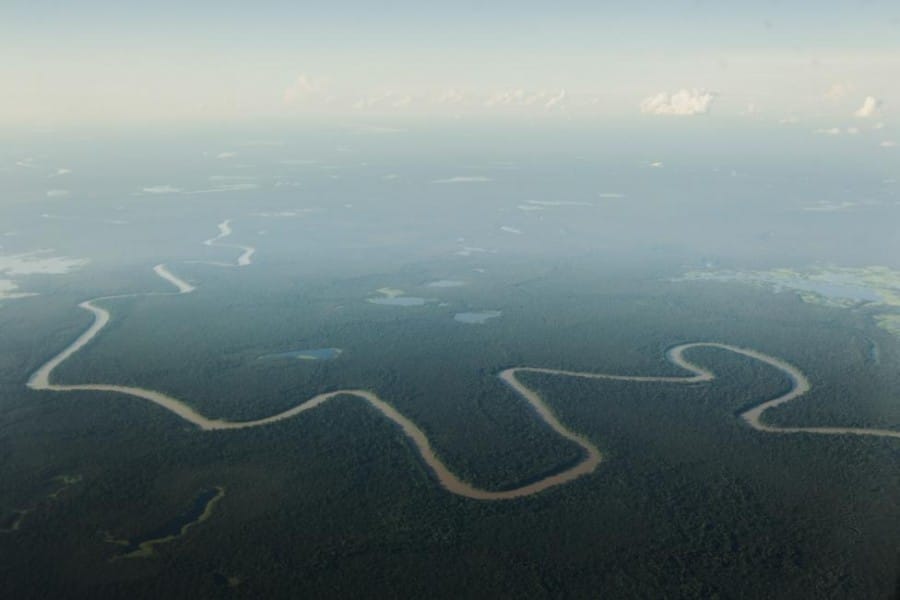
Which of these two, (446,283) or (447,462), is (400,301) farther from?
(447,462)

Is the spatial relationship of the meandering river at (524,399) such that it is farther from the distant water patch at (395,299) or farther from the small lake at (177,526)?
the distant water patch at (395,299)

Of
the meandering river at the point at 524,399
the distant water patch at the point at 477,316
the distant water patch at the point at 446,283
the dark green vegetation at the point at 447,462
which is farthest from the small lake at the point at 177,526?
the distant water patch at the point at 446,283

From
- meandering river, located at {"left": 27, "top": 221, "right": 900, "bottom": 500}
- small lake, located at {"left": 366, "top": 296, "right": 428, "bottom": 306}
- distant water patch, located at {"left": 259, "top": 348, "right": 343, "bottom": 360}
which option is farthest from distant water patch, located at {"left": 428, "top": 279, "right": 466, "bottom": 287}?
meandering river, located at {"left": 27, "top": 221, "right": 900, "bottom": 500}

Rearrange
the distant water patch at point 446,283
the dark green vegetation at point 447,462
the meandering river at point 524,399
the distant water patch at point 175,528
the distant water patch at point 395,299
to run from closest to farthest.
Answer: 1. the dark green vegetation at point 447,462
2. the distant water patch at point 175,528
3. the meandering river at point 524,399
4. the distant water patch at point 395,299
5. the distant water patch at point 446,283

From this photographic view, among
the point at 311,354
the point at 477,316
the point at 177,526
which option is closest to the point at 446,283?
the point at 477,316

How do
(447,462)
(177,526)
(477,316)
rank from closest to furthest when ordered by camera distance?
(177,526), (447,462), (477,316)
